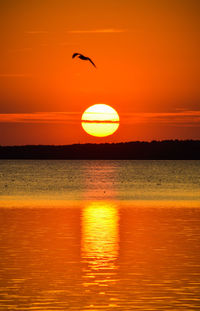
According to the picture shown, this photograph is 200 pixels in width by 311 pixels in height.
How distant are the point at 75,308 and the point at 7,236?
14.2m

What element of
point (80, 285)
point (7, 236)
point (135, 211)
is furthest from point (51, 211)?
point (80, 285)

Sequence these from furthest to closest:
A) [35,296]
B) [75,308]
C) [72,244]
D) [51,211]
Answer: [51,211] → [72,244] → [35,296] → [75,308]

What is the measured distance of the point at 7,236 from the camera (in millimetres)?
31516

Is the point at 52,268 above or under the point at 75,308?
above

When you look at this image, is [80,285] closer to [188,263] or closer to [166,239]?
[188,263]

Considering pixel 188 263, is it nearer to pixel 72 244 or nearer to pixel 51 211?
pixel 72 244

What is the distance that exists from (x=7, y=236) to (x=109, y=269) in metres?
9.32

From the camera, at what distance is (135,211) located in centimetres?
4750

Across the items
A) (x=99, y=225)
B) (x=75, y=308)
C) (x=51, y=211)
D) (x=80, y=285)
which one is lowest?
(x=75, y=308)

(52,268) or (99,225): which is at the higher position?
(99,225)

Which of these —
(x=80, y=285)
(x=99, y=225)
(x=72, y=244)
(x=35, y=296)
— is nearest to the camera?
(x=35, y=296)

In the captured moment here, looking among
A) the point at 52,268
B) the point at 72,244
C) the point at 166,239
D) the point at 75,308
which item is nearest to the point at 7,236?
the point at 72,244

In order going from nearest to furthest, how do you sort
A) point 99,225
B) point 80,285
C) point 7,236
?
point 80,285 → point 7,236 → point 99,225

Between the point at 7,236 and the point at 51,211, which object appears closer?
the point at 7,236
